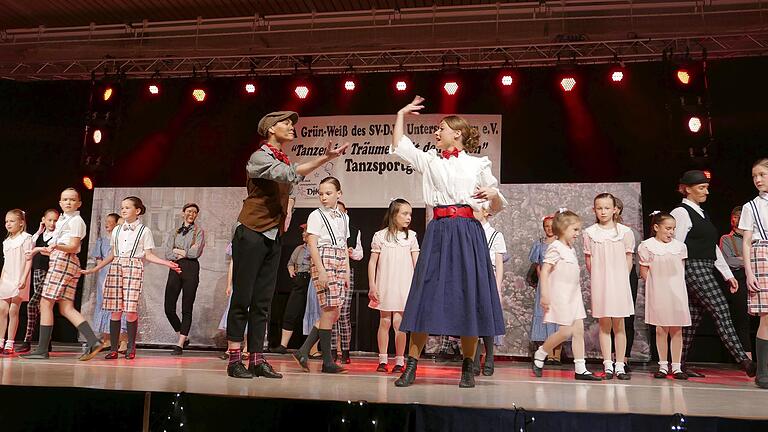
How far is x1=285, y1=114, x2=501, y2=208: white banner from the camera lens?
835 cm

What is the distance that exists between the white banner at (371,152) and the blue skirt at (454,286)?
14.6 feet

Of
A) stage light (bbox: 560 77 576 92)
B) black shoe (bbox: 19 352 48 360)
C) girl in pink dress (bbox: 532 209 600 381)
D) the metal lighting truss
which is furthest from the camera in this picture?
stage light (bbox: 560 77 576 92)

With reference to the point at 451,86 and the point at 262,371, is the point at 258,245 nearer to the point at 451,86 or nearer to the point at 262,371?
the point at 262,371

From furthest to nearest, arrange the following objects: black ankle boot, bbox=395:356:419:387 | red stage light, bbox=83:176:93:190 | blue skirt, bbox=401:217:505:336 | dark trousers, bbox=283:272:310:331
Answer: red stage light, bbox=83:176:93:190, dark trousers, bbox=283:272:310:331, black ankle boot, bbox=395:356:419:387, blue skirt, bbox=401:217:505:336

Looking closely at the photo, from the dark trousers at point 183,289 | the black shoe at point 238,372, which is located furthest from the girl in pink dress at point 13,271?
the black shoe at point 238,372

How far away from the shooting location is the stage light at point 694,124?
743 cm

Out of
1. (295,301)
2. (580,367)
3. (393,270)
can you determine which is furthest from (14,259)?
(580,367)

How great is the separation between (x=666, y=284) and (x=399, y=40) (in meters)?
4.07

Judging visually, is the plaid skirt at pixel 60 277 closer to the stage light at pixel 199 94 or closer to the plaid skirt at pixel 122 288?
the plaid skirt at pixel 122 288

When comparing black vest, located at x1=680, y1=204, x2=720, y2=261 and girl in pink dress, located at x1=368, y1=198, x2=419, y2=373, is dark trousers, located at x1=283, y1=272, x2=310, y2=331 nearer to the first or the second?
girl in pink dress, located at x1=368, y1=198, x2=419, y2=373

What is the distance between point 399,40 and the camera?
7793mm

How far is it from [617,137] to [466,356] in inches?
209

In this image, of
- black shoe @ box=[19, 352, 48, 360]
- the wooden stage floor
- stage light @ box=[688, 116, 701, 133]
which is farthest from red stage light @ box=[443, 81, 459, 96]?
black shoe @ box=[19, 352, 48, 360]

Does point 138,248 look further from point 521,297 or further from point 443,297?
point 521,297
